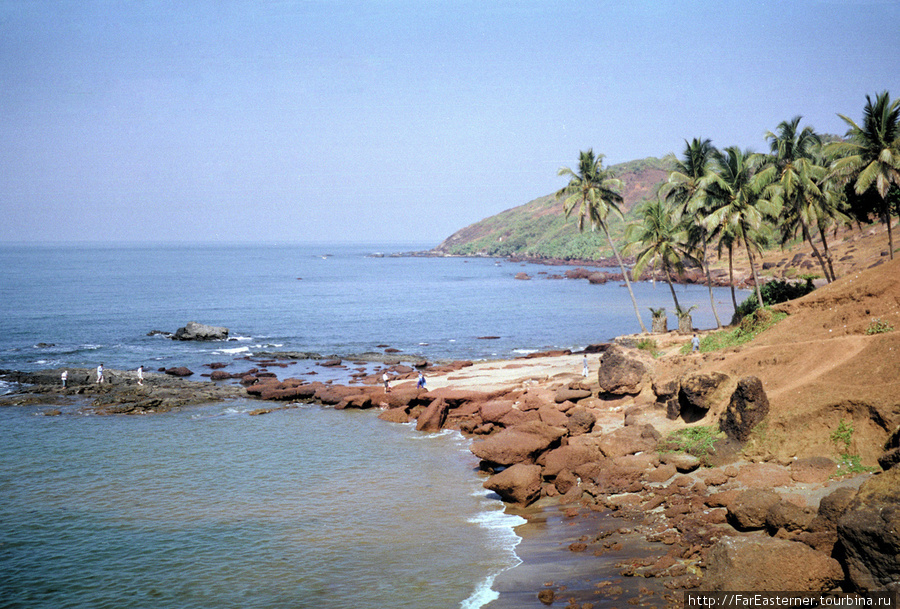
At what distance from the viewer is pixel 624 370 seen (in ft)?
85.7

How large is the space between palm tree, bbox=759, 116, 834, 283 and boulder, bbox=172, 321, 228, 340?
47.8m

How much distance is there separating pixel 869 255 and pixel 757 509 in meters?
75.9

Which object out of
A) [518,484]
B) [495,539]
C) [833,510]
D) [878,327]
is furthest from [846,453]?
[495,539]

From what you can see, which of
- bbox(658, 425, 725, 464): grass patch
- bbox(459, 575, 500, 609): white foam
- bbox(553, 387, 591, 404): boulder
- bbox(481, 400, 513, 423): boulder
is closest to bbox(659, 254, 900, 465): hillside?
bbox(658, 425, 725, 464): grass patch

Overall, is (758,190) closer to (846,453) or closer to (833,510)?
(846,453)

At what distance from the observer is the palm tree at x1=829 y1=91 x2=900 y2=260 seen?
30922 mm

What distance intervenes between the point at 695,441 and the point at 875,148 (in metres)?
23.8

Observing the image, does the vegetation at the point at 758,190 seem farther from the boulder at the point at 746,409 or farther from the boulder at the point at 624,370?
the boulder at the point at 746,409

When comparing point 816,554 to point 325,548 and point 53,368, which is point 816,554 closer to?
point 325,548

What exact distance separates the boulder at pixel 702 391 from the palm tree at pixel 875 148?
18.5 metres

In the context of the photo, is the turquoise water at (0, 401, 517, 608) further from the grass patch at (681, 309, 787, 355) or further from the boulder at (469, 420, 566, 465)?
the grass patch at (681, 309, 787, 355)

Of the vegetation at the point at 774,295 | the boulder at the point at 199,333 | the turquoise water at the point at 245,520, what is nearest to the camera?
the turquoise water at the point at 245,520

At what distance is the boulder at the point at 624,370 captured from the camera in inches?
1019

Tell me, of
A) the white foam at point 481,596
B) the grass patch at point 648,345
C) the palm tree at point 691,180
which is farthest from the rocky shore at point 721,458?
the palm tree at point 691,180
